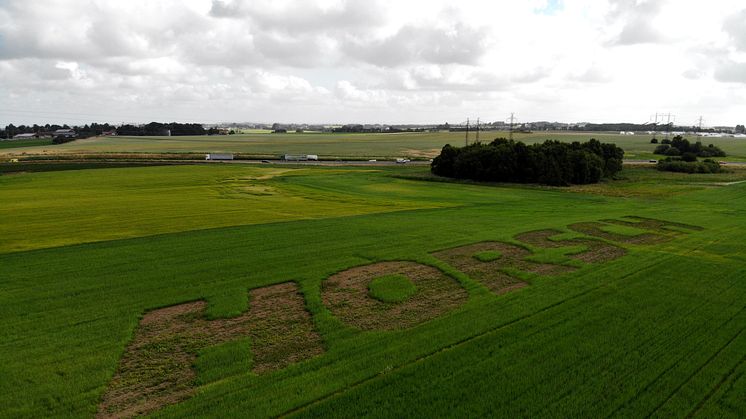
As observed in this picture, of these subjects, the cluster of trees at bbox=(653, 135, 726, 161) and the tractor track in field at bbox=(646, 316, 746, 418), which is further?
the cluster of trees at bbox=(653, 135, 726, 161)

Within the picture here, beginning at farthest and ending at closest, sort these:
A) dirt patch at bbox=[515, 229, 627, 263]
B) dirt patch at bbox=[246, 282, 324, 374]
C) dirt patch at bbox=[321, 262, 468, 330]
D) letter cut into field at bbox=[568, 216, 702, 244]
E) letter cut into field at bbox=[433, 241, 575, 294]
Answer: letter cut into field at bbox=[568, 216, 702, 244]
dirt patch at bbox=[515, 229, 627, 263]
letter cut into field at bbox=[433, 241, 575, 294]
dirt patch at bbox=[321, 262, 468, 330]
dirt patch at bbox=[246, 282, 324, 374]

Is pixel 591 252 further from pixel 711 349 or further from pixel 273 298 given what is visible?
pixel 273 298

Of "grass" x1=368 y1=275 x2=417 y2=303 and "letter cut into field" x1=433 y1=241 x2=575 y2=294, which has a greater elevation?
"letter cut into field" x1=433 y1=241 x2=575 y2=294

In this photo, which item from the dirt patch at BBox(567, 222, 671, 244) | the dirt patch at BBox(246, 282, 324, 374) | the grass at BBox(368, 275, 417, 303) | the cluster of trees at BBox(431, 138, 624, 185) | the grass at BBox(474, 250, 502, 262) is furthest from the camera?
the cluster of trees at BBox(431, 138, 624, 185)

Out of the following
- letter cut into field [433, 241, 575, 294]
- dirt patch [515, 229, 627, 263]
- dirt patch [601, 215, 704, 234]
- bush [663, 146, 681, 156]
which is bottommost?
letter cut into field [433, 241, 575, 294]

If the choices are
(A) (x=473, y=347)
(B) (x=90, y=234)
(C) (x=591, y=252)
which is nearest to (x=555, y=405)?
(A) (x=473, y=347)

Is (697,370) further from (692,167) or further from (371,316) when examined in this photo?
(692,167)

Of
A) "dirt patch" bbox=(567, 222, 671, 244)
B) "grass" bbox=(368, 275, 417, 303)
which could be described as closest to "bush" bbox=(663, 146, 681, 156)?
"dirt patch" bbox=(567, 222, 671, 244)

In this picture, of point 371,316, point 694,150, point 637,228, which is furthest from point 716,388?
point 694,150

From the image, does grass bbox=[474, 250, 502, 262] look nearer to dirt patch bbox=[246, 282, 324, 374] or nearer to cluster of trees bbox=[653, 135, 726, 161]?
dirt patch bbox=[246, 282, 324, 374]
